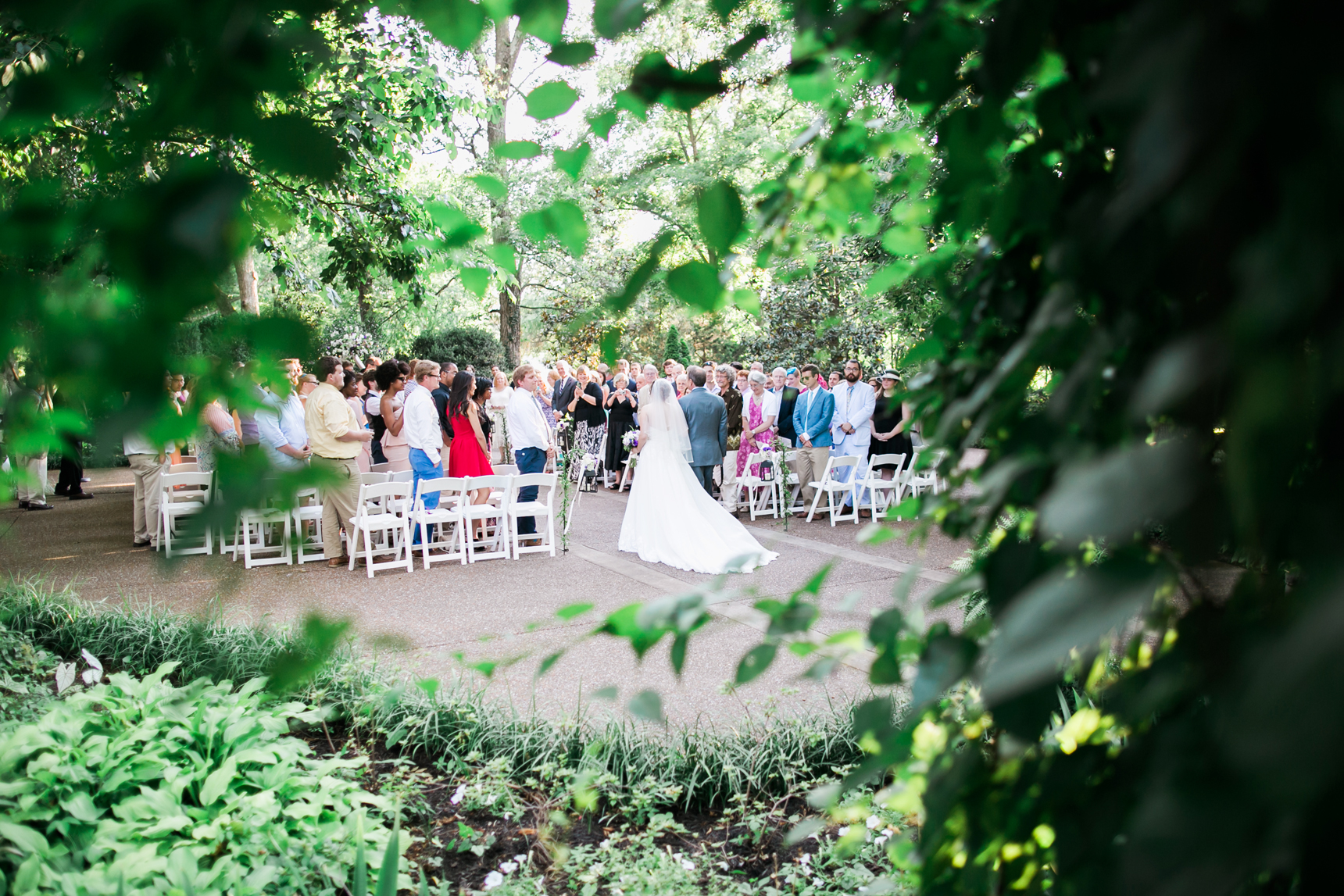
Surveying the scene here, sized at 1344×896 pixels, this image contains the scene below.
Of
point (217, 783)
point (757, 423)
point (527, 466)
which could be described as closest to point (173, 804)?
point (217, 783)

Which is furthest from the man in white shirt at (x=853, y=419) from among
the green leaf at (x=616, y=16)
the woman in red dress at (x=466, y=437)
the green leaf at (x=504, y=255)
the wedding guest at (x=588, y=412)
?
the green leaf at (x=616, y=16)

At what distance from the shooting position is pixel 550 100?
1.03 metres

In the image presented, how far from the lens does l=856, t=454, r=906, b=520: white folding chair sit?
11188 millimetres

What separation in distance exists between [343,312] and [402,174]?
1919cm

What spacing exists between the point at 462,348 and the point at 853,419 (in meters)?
15.8

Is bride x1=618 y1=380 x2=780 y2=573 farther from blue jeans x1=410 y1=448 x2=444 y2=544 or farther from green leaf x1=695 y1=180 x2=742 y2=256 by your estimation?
green leaf x1=695 y1=180 x2=742 y2=256

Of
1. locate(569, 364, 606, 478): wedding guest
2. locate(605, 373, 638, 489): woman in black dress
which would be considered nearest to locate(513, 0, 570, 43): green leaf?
locate(569, 364, 606, 478): wedding guest

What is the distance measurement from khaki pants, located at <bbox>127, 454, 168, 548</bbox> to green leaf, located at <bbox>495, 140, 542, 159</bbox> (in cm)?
1007

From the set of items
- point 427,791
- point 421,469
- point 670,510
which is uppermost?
point 421,469

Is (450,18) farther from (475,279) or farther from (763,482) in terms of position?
(763,482)

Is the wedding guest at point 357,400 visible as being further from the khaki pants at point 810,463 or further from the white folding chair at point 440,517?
the khaki pants at point 810,463

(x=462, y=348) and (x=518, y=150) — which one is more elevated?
(x=462, y=348)

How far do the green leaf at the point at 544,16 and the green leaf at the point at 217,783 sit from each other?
9.63 feet

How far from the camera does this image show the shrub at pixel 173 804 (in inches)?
100
